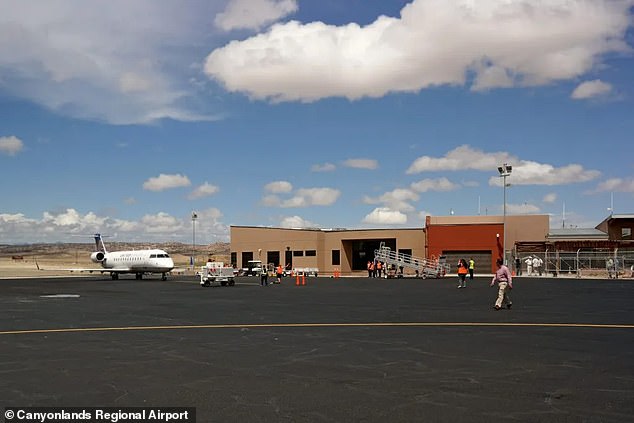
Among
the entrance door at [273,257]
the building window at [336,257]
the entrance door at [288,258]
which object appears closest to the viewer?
the building window at [336,257]

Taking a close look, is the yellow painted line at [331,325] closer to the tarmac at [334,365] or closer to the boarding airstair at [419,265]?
the tarmac at [334,365]

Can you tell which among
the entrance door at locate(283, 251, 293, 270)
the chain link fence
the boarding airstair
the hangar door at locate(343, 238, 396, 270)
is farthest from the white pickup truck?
the hangar door at locate(343, 238, 396, 270)

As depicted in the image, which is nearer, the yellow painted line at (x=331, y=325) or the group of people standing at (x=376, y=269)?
the yellow painted line at (x=331, y=325)

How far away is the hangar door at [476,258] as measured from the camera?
6975 centimetres

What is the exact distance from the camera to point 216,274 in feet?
147

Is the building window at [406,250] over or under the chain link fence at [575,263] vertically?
over

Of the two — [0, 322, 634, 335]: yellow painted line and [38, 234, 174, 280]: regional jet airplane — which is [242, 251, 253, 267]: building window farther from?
[0, 322, 634, 335]: yellow painted line

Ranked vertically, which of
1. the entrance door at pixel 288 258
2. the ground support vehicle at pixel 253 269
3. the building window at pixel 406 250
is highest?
the building window at pixel 406 250

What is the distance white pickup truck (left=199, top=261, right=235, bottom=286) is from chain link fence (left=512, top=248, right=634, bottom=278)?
31408mm

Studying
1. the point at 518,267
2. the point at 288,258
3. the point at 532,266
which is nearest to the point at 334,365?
the point at 532,266

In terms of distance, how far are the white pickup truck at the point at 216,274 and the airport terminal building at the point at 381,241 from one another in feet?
104

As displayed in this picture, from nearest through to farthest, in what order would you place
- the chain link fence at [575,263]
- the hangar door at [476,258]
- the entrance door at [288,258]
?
the chain link fence at [575,263]
the hangar door at [476,258]
the entrance door at [288,258]

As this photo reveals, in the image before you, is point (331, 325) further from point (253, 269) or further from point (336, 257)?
point (336, 257)

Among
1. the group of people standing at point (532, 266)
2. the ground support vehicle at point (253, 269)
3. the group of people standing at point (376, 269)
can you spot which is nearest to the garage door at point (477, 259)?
the group of people standing at point (532, 266)
